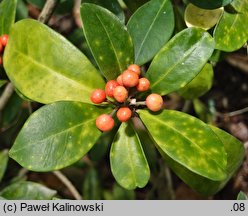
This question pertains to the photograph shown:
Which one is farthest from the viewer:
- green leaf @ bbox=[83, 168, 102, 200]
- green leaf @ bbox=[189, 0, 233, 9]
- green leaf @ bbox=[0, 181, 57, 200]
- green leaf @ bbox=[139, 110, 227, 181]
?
green leaf @ bbox=[83, 168, 102, 200]

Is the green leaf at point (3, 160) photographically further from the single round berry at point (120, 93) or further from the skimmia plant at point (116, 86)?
the single round berry at point (120, 93)

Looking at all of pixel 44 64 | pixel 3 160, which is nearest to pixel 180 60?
pixel 44 64

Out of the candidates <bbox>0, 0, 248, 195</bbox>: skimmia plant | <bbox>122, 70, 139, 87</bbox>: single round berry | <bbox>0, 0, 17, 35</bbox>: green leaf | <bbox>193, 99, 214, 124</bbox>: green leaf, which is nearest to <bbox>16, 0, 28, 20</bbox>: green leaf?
<bbox>0, 0, 17, 35</bbox>: green leaf

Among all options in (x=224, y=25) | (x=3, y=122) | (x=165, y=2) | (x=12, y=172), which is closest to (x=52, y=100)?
(x=165, y=2)

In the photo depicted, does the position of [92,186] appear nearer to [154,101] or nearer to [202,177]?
[202,177]

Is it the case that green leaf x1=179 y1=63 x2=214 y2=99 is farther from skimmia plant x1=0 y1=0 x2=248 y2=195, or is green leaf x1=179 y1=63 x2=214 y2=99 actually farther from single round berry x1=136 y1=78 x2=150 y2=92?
single round berry x1=136 y1=78 x2=150 y2=92
